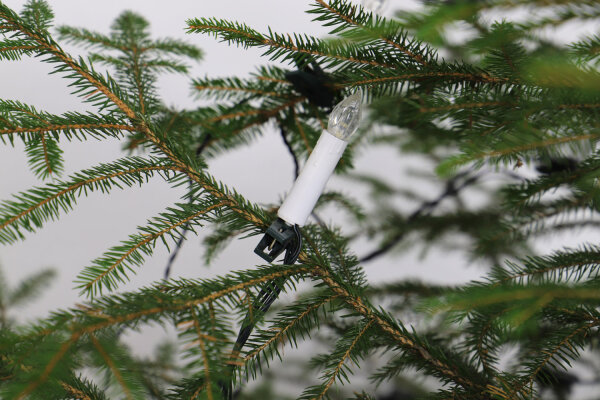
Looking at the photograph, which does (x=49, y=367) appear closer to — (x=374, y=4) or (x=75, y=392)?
(x=75, y=392)

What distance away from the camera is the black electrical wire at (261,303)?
299mm

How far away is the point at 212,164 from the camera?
1.03m

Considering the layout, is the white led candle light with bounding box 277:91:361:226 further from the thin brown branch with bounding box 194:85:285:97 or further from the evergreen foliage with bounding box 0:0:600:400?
the thin brown branch with bounding box 194:85:285:97

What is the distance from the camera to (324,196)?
22.8 inches

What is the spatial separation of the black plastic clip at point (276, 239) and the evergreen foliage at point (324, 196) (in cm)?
2

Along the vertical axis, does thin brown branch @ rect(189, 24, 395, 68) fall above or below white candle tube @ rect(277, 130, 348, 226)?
above

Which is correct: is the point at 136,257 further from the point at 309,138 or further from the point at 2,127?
the point at 309,138

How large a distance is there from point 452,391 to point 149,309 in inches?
9.0

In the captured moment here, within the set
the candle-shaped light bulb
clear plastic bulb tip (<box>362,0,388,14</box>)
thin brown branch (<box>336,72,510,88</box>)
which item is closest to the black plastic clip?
the candle-shaped light bulb

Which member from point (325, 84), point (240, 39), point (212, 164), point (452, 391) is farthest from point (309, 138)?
point (212, 164)

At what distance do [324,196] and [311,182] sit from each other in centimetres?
23

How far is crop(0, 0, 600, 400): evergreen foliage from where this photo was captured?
0.79ft

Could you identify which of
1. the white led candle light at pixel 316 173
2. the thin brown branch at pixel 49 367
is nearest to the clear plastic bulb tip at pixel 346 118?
the white led candle light at pixel 316 173

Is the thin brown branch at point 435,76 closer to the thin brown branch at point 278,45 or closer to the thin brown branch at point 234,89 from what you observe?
the thin brown branch at point 278,45
